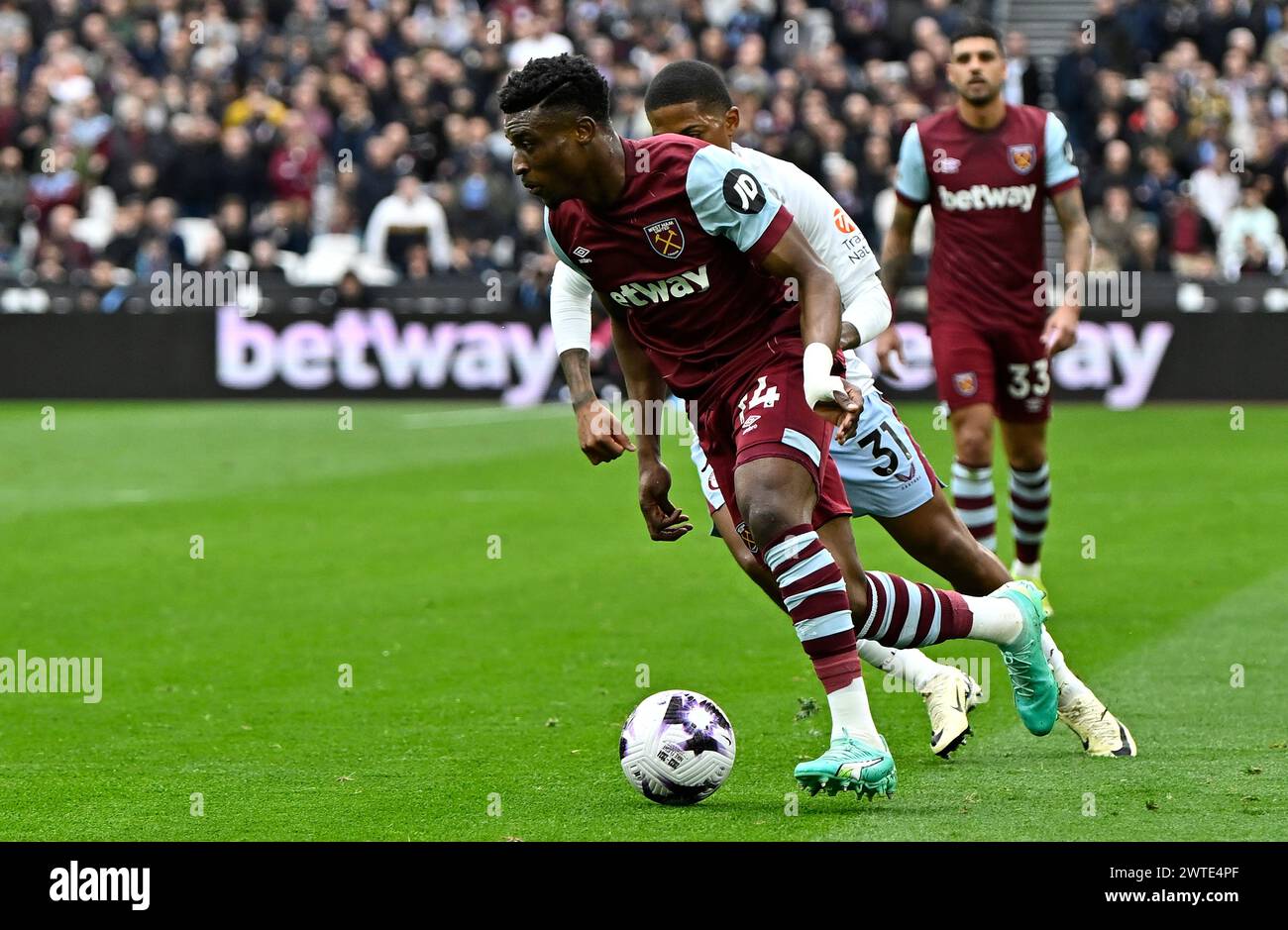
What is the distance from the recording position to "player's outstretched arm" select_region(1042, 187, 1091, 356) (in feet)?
31.1

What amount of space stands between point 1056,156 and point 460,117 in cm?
1767

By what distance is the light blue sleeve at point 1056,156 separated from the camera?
31.9ft

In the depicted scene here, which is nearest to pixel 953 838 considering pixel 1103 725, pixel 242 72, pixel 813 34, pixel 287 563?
pixel 1103 725

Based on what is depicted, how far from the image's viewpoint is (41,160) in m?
27.6

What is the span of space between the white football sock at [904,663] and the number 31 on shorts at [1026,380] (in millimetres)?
3047

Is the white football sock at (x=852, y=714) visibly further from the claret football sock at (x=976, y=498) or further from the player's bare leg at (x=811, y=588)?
the claret football sock at (x=976, y=498)

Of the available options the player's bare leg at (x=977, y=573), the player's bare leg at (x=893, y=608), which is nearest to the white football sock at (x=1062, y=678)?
the player's bare leg at (x=977, y=573)

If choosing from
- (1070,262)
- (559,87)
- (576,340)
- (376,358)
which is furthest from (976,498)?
(376,358)

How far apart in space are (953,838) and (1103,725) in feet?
4.71

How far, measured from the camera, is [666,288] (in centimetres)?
634

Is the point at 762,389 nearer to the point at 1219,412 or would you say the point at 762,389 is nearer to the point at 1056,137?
the point at 1056,137

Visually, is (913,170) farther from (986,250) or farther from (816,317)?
(816,317)

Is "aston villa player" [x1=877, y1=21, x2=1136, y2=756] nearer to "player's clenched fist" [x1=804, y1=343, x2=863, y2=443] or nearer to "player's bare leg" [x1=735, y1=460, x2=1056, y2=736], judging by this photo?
"player's bare leg" [x1=735, y1=460, x2=1056, y2=736]

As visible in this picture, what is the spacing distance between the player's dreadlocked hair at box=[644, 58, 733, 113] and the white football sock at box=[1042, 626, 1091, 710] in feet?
7.06
